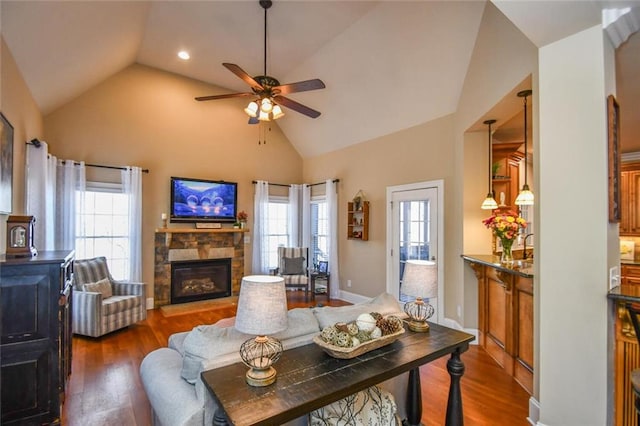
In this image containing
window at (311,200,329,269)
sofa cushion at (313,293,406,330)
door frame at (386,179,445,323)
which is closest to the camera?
sofa cushion at (313,293,406,330)

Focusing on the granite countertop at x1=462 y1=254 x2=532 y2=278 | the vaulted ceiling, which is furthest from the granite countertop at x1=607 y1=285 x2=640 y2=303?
the vaulted ceiling

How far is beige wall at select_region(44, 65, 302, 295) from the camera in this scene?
4770 mm

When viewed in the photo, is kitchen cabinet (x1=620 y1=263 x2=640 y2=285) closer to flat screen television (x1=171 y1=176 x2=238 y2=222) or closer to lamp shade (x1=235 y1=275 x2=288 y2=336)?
lamp shade (x1=235 y1=275 x2=288 y2=336)

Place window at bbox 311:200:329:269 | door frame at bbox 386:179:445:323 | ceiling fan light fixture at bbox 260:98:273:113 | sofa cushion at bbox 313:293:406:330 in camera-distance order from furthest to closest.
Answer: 1. window at bbox 311:200:329:269
2. door frame at bbox 386:179:445:323
3. ceiling fan light fixture at bbox 260:98:273:113
4. sofa cushion at bbox 313:293:406:330

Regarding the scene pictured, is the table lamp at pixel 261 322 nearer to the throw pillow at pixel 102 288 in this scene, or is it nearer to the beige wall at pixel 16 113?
the beige wall at pixel 16 113

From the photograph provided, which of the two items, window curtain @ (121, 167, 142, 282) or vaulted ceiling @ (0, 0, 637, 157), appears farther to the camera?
window curtain @ (121, 167, 142, 282)

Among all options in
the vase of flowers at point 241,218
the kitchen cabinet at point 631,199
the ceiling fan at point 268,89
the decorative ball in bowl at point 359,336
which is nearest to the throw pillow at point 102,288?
the vase of flowers at point 241,218

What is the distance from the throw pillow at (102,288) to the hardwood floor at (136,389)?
580 mm

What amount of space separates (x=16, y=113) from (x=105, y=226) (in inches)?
90.1

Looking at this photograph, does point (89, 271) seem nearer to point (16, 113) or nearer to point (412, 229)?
point (16, 113)

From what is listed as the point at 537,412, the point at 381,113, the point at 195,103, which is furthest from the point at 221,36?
the point at 537,412

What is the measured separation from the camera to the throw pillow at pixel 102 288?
4.07m

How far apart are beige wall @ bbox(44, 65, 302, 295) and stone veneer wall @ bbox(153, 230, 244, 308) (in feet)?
0.48

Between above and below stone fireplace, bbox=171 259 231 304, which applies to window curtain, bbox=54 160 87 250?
above
